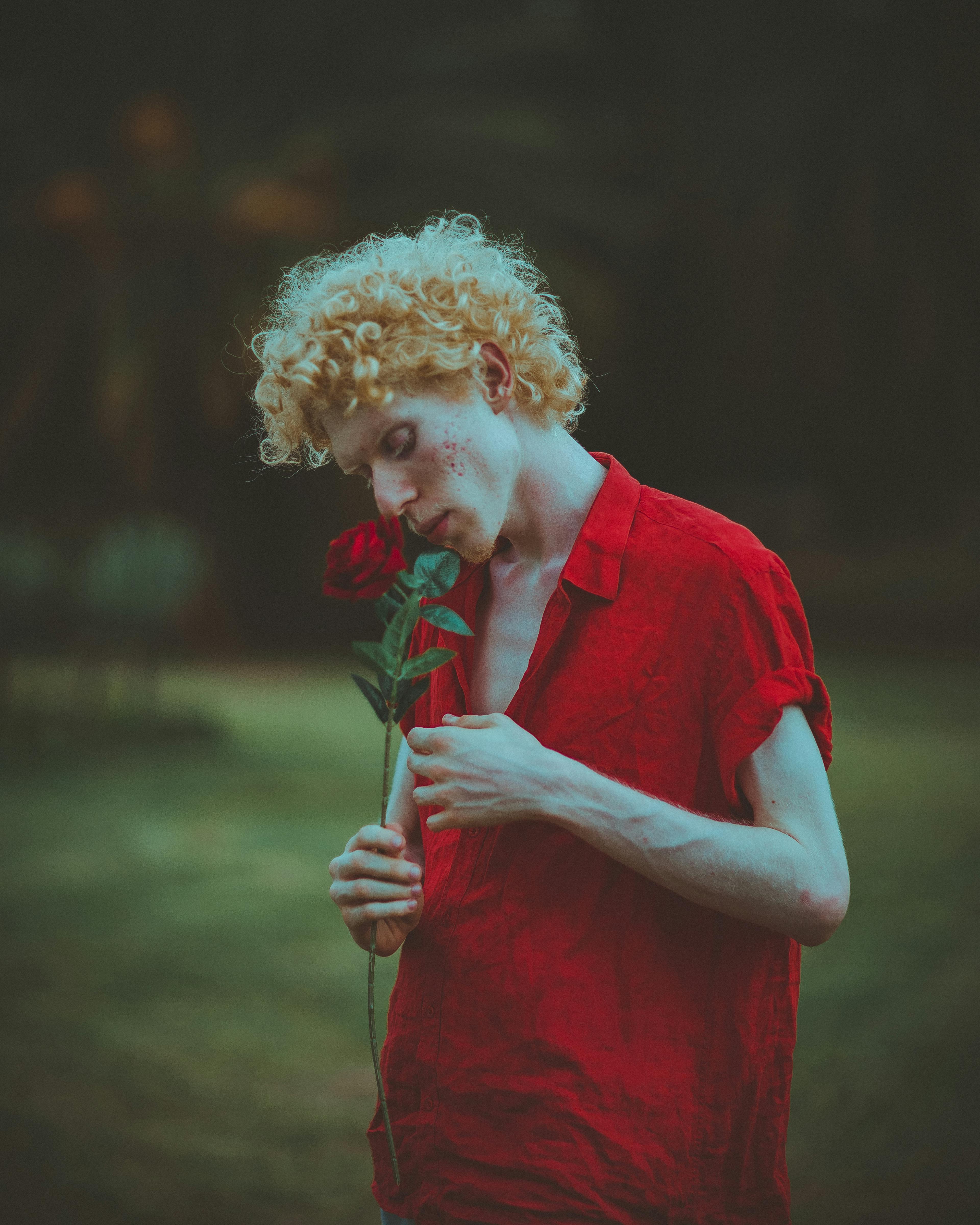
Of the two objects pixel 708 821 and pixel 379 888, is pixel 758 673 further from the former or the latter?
pixel 379 888

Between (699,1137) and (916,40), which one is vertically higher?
(916,40)

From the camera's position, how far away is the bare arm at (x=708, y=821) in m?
1.06

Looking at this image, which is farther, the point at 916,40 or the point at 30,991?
the point at 916,40

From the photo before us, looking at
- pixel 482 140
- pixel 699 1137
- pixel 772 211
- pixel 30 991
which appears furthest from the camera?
pixel 482 140

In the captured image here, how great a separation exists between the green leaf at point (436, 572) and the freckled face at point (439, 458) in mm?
94

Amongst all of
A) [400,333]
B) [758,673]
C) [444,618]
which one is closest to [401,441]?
[400,333]

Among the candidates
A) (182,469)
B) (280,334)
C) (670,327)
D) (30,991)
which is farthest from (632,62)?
(280,334)

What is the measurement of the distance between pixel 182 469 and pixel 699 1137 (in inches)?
443

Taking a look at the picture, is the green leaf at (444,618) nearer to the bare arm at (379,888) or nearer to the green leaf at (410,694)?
the green leaf at (410,694)

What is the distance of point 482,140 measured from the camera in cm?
1091

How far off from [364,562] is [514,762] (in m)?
0.26

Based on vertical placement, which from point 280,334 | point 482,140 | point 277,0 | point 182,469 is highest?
point 277,0

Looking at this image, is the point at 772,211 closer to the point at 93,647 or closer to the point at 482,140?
the point at 482,140

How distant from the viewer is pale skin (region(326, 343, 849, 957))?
3.49 feet
